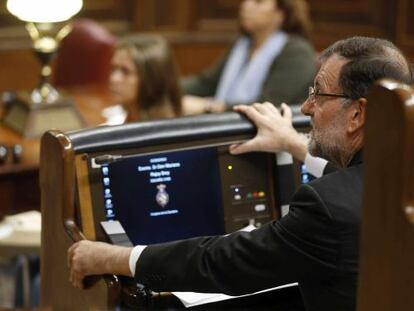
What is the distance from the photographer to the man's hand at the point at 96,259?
5.99 ft

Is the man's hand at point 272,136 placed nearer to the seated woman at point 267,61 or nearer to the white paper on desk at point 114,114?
the white paper on desk at point 114,114

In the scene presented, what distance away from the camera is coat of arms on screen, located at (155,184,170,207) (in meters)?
2.11

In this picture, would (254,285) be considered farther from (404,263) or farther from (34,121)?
(34,121)

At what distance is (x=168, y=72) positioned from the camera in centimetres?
369

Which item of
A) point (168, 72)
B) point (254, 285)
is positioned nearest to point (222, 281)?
point (254, 285)

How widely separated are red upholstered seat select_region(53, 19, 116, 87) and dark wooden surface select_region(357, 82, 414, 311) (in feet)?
11.1

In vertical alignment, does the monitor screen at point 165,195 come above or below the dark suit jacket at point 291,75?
below

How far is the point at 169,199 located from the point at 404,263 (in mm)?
815

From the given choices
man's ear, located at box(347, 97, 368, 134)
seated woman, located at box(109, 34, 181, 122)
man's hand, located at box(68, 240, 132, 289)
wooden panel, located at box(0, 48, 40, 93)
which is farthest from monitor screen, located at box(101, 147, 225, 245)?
wooden panel, located at box(0, 48, 40, 93)

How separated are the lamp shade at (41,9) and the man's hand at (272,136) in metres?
1.93

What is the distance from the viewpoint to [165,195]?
83.7 inches

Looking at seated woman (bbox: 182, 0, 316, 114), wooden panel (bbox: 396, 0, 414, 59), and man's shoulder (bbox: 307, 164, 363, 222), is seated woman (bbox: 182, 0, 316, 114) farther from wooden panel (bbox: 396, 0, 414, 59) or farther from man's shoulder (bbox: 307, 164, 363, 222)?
man's shoulder (bbox: 307, 164, 363, 222)

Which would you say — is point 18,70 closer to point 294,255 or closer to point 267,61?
point 267,61

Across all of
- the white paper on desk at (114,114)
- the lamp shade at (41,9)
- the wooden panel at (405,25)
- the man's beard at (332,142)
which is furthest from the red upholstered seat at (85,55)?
the man's beard at (332,142)
